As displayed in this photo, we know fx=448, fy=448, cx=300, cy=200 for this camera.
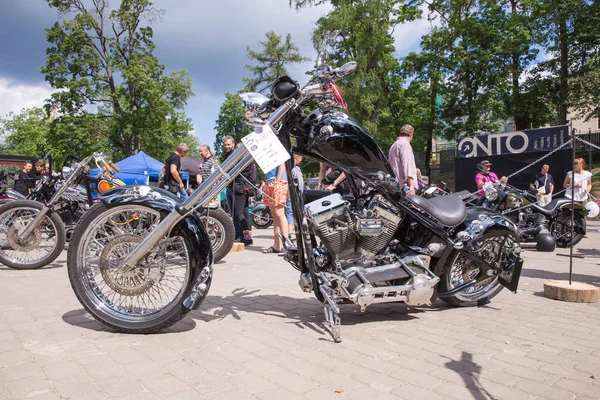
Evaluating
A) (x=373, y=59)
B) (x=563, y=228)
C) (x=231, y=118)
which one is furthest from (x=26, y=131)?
(x=563, y=228)

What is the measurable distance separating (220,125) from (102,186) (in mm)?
49176

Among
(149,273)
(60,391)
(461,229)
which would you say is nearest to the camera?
(60,391)

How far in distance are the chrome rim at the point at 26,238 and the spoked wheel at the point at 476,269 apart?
4733 millimetres

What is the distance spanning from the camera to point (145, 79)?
2622 cm

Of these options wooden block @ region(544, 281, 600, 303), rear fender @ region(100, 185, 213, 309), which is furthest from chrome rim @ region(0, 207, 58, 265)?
wooden block @ region(544, 281, 600, 303)

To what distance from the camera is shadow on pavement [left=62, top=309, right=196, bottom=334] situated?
10.3 ft

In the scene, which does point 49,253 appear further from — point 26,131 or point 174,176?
point 26,131

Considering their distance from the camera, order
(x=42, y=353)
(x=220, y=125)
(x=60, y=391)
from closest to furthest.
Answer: (x=60, y=391)
(x=42, y=353)
(x=220, y=125)

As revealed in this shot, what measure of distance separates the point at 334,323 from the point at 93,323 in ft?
5.80

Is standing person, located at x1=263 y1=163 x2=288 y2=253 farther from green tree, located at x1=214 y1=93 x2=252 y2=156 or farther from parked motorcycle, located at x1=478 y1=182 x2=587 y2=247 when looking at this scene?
green tree, located at x1=214 y1=93 x2=252 y2=156

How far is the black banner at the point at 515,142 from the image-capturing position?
55.3 ft

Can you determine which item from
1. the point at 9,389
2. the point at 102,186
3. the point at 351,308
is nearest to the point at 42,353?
the point at 9,389

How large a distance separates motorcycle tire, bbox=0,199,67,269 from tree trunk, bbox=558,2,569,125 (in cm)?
2620

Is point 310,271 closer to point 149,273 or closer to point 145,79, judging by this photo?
point 149,273
